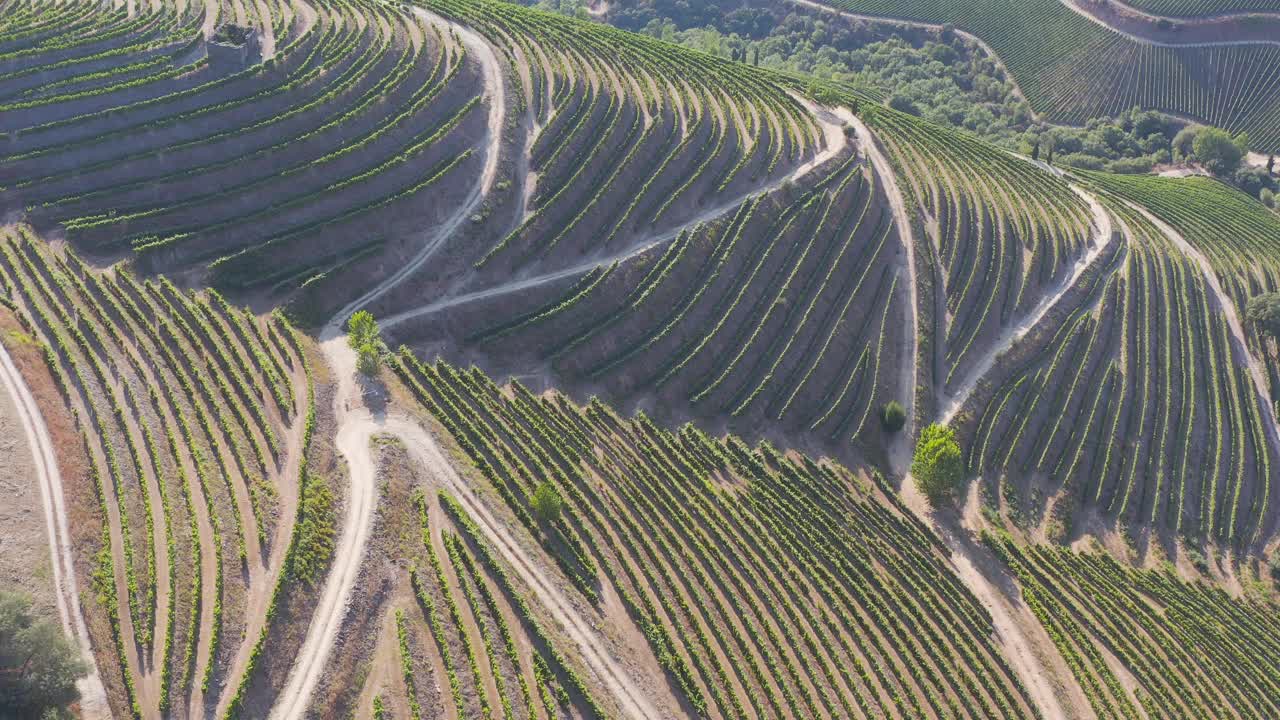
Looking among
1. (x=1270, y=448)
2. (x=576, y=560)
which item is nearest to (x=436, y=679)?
(x=576, y=560)

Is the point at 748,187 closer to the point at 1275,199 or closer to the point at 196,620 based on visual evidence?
the point at 196,620

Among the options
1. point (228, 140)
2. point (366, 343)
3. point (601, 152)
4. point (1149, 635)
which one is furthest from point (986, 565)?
point (228, 140)

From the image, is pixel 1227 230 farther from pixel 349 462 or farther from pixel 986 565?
pixel 349 462

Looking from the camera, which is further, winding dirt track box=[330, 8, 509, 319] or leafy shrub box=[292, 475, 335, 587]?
winding dirt track box=[330, 8, 509, 319]

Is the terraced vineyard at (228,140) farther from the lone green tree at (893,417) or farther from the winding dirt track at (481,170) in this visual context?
the lone green tree at (893,417)

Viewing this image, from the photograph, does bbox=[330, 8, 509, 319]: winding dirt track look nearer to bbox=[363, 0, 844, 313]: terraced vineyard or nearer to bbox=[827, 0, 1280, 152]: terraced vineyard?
bbox=[363, 0, 844, 313]: terraced vineyard

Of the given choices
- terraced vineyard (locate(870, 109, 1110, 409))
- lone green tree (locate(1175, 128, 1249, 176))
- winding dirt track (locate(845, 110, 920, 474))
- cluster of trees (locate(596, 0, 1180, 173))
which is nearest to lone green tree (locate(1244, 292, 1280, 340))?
terraced vineyard (locate(870, 109, 1110, 409))
